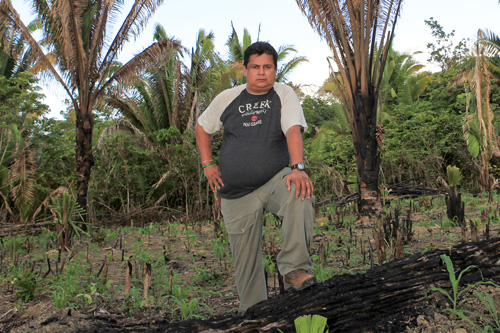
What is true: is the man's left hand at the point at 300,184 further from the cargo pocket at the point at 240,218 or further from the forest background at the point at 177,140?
the forest background at the point at 177,140

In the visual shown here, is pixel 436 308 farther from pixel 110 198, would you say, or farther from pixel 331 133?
pixel 331 133

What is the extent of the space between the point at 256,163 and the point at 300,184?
35cm

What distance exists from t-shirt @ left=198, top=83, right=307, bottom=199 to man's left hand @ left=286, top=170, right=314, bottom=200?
0.20 m

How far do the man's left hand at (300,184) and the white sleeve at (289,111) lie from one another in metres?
0.33

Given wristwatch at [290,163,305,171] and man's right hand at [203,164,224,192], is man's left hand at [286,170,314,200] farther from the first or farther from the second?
man's right hand at [203,164,224,192]

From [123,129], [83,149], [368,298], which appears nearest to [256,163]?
[368,298]

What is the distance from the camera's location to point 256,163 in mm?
2740

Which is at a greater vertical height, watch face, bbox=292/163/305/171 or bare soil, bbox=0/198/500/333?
watch face, bbox=292/163/305/171

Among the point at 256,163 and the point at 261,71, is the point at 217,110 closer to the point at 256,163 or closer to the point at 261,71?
the point at 261,71

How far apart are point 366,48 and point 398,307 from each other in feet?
20.3

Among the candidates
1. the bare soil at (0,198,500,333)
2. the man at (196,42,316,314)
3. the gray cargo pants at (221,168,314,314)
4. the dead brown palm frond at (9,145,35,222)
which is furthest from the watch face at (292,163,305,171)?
the dead brown palm frond at (9,145,35,222)

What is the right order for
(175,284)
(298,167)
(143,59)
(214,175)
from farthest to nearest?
(143,59) → (175,284) → (214,175) → (298,167)

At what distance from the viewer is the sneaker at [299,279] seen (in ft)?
8.20

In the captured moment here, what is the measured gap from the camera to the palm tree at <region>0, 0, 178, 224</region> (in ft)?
29.8
